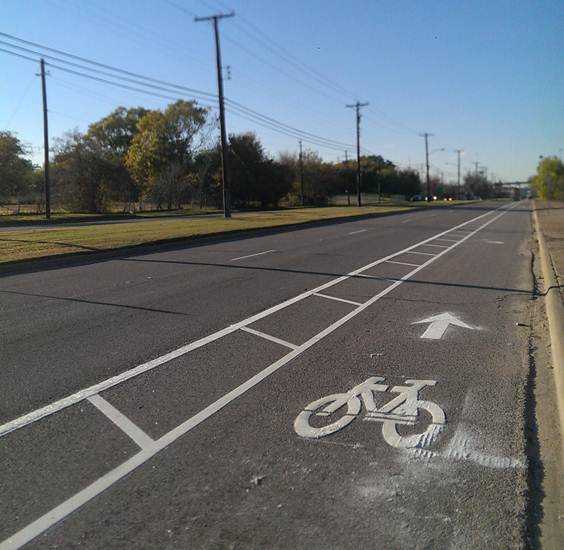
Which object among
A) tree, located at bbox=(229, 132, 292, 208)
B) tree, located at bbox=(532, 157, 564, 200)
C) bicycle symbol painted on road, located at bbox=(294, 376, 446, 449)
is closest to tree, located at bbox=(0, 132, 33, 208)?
tree, located at bbox=(229, 132, 292, 208)

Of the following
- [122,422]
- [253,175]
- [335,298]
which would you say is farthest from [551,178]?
[122,422]

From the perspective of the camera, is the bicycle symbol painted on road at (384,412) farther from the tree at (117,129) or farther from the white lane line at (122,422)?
the tree at (117,129)

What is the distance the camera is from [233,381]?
5.70 meters

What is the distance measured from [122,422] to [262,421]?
1.10 m

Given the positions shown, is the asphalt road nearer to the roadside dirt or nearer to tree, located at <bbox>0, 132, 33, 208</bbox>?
the roadside dirt

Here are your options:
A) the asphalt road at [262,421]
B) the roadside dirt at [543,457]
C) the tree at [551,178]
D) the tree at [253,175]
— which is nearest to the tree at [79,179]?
the tree at [253,175]

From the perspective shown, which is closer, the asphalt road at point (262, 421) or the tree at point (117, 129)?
the asphalt road at point (262, 421)

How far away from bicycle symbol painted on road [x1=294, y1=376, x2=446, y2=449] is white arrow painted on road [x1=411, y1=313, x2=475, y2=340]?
198cm

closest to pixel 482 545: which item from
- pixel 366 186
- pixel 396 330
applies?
pixel 396 330

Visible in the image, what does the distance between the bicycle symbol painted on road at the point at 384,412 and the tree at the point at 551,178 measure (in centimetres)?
12591

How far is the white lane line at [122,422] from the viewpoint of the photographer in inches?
171

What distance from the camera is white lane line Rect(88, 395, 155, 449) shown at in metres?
4.35

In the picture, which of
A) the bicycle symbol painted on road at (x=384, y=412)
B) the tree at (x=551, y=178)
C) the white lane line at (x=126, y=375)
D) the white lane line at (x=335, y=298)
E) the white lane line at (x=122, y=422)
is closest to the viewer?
the white lane line at (x=122, y=422)

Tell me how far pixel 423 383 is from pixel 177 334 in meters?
3.24
